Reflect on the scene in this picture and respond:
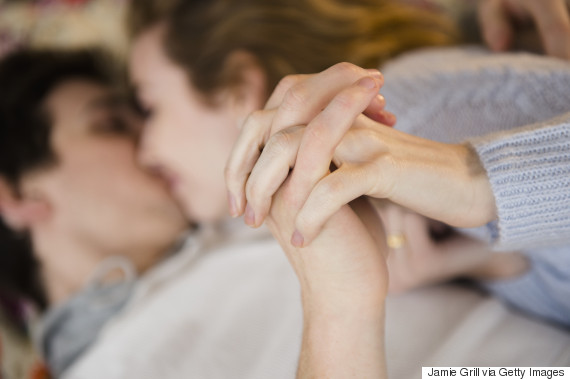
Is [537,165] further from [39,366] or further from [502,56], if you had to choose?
[39,366]

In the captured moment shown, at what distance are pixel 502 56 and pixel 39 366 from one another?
4.01 feet

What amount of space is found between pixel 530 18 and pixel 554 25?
123 mm

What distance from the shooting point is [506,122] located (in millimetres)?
765

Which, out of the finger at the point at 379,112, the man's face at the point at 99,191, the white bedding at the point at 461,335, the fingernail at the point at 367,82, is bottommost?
the white bedding at the point at 461,335

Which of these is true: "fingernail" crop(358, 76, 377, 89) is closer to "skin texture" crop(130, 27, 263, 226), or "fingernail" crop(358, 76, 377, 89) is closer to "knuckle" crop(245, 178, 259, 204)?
"knuckle" crop(245, 178, 259, 204)

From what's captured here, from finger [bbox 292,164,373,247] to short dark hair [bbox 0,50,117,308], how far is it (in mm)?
933

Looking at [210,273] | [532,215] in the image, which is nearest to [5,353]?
[210,273]

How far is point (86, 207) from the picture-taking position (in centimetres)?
124

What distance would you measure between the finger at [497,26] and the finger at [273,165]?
577 mm

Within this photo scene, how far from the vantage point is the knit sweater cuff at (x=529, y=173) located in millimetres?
588

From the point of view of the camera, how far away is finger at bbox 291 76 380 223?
0.54 meters

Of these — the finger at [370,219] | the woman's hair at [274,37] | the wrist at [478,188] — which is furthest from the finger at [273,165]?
the woman's hair at [274,37]

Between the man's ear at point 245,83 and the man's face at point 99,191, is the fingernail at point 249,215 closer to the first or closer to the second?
the man's ear at point 245,83

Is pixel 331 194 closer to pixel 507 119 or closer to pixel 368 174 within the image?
pixel 368 174
